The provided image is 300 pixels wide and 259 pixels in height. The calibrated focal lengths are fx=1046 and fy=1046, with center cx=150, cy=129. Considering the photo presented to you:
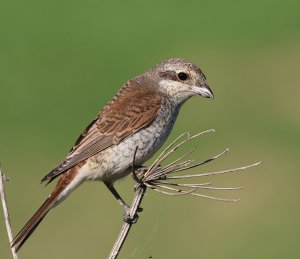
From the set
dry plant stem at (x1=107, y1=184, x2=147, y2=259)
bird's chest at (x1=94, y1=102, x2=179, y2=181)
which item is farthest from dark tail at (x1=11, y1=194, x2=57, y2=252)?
bird's chest at (x1=94, y1=102, x2=179, y2=181)

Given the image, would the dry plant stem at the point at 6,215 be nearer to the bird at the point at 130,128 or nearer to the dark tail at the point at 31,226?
the dark tail at the point at 31,226

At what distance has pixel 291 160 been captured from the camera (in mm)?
15539

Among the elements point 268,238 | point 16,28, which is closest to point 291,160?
point 268,238

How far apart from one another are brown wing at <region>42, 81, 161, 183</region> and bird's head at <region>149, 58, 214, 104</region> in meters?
0.12

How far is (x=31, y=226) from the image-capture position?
18.4ft

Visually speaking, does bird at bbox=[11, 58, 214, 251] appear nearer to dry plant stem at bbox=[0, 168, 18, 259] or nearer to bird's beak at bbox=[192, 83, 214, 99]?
bird's beak at bbox=[192, 83, 214, 99]

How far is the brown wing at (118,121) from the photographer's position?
6801 millimetres

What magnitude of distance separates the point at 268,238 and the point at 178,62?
5.88 metres

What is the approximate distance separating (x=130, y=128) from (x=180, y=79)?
21.6 inches

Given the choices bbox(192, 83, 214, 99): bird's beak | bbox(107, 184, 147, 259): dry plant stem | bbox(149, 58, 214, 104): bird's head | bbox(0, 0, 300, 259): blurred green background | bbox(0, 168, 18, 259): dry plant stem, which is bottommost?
bbox(0, 0, 300, 259): blurred green background

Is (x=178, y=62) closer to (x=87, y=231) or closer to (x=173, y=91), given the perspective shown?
(x=173, y=91)

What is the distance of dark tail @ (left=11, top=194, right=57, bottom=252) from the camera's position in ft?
17.2

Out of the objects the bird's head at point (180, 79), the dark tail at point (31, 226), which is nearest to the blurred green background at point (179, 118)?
the bird's head at point (180, 79)

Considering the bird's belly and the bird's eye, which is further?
the bird's eye
